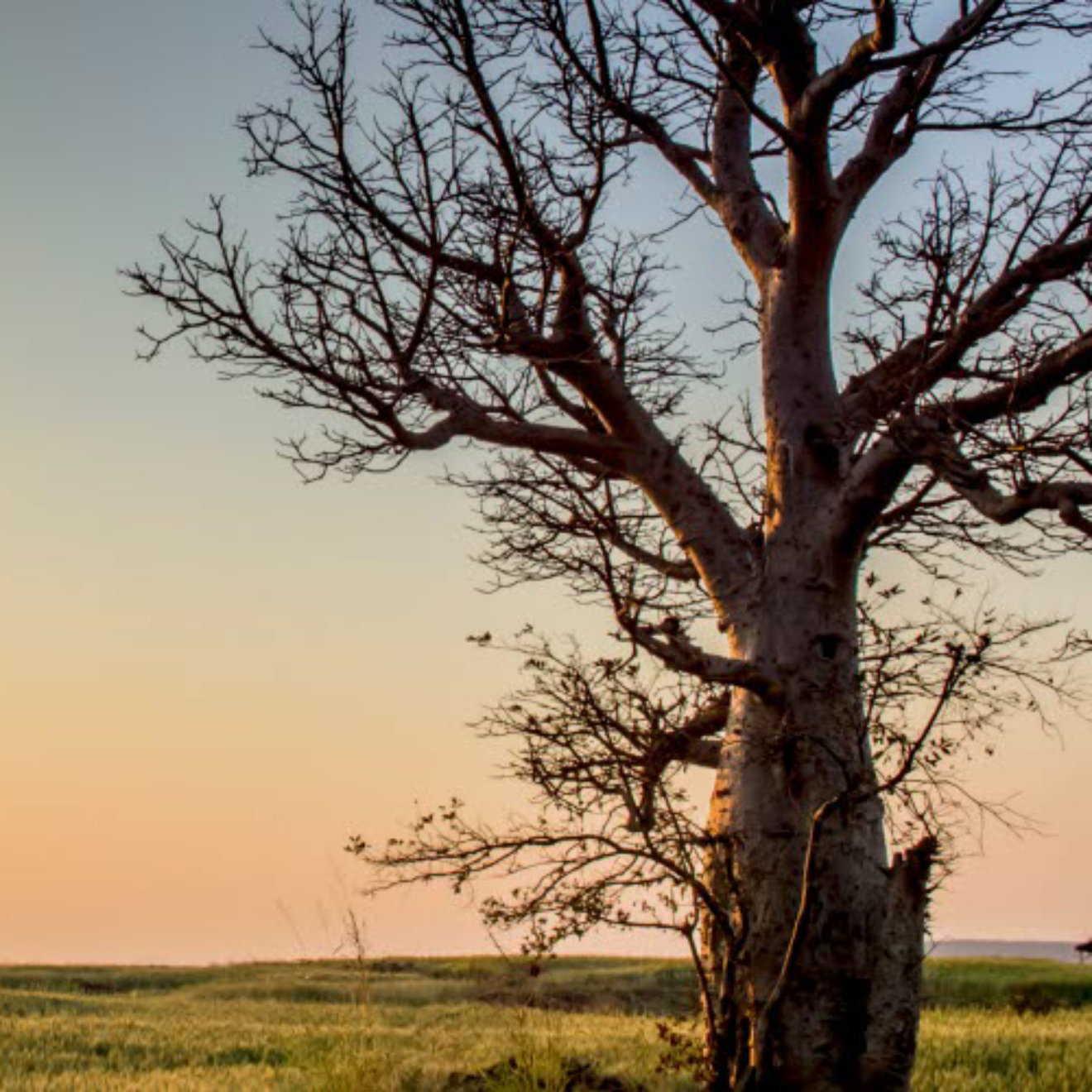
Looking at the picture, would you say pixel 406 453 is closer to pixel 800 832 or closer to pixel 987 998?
pixel 800 832

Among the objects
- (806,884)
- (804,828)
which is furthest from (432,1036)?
(806,884)

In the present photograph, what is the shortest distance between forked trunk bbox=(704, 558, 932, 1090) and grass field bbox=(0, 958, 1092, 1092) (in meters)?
0.88

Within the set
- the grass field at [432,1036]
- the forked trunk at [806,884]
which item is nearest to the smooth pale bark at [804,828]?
the forked trunk at [806,884]

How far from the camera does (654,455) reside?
403 inches

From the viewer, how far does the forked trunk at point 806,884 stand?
7758mm

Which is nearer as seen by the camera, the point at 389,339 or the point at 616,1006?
the point at 389,339

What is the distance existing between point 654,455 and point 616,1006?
49.6 ft

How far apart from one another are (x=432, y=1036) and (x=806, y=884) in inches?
279

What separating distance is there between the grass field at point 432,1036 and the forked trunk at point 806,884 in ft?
2.89

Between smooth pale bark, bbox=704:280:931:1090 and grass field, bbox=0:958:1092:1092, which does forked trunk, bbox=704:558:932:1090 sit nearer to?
smooth pale bark, bbox=704:280:931:1090

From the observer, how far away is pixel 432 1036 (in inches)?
517

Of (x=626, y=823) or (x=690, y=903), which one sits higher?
(x=626, y=823)

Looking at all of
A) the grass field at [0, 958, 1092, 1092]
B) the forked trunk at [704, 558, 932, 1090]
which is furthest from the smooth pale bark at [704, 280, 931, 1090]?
the grass field at [0, 958, 1092, 1092]

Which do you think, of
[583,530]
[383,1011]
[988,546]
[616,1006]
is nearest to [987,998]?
[616,1006]
